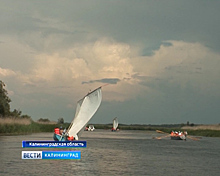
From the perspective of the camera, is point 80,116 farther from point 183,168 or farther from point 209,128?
point 209,128

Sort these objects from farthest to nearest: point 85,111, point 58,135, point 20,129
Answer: point 20,129
point 85,111
point 58,135

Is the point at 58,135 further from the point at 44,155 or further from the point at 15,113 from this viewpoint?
the point at 15,113

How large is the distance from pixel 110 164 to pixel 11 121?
1410 inches

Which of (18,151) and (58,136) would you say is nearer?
(18,151)

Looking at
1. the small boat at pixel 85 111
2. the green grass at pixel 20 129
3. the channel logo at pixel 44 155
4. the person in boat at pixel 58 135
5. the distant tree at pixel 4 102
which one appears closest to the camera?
the channel logo at pixel 44 155

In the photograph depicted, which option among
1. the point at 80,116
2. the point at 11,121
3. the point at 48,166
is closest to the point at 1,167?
the point at 48,166

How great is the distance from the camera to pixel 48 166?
2578cm

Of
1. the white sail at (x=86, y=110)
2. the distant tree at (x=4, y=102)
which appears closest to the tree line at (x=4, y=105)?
the distant tree at (x=4, y=102)

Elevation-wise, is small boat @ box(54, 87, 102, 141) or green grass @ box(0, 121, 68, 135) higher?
small boat @ box(54, 87, 102, 141)

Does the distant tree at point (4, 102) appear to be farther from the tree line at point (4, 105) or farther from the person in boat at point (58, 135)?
the person in boat at point (58, 135)

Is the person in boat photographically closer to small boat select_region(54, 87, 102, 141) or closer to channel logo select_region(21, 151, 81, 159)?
small boat select_region(54, 87, 102, 141)

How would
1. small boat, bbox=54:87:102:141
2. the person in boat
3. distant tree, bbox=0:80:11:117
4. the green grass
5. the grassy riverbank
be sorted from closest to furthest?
the person in boat
small boat, bbox=54:87:102:141
the green grass
the grassy riverbank
distant tree, bbox=0:80:11:117

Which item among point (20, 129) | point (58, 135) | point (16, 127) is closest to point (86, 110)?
point (58, 135)

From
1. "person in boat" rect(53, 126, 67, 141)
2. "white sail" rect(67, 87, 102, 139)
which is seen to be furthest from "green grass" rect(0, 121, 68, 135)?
"person in boat" rect(53, 126, 67, 141)
